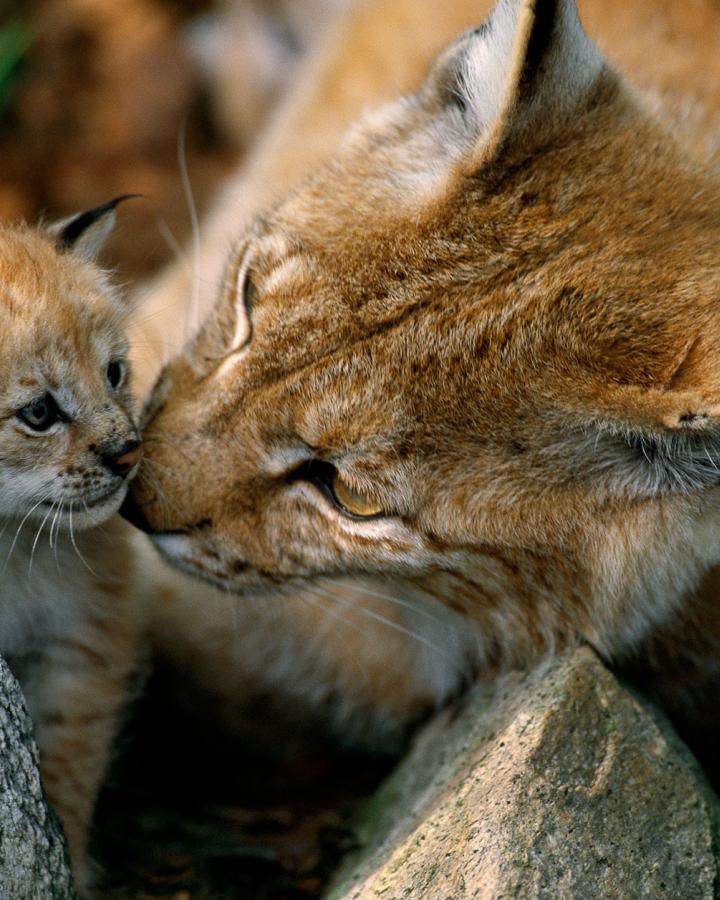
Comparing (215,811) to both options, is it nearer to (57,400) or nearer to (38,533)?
(38,533)

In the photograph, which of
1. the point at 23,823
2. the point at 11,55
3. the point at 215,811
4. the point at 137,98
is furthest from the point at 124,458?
the point at 137,98

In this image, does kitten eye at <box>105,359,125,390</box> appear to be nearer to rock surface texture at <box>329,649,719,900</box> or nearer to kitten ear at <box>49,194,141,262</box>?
kitten ear at <box>49,194,141,262</box>

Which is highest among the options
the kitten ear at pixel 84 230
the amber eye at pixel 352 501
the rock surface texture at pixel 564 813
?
the kitten ear at pixel 84 230

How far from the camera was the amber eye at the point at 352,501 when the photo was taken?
281 cm

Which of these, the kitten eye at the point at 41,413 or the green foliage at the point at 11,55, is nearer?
the kitten eye at the point at 41,413

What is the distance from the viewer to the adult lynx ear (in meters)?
2.61

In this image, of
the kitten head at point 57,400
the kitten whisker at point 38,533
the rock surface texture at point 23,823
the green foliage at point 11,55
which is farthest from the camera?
the green foliage at point 11,55

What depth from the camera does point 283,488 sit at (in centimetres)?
289

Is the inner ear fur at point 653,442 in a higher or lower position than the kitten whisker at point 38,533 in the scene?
lower

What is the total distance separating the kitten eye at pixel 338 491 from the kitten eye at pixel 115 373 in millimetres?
489

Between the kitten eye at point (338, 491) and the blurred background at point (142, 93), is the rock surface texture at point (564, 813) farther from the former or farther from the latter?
the blurred background at point (142, 93)

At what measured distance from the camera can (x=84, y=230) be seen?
3.06m

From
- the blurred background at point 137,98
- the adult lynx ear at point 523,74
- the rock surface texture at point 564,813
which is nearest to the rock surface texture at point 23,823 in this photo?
the rock surface texture at point 564,813

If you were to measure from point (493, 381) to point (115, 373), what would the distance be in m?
0.93
